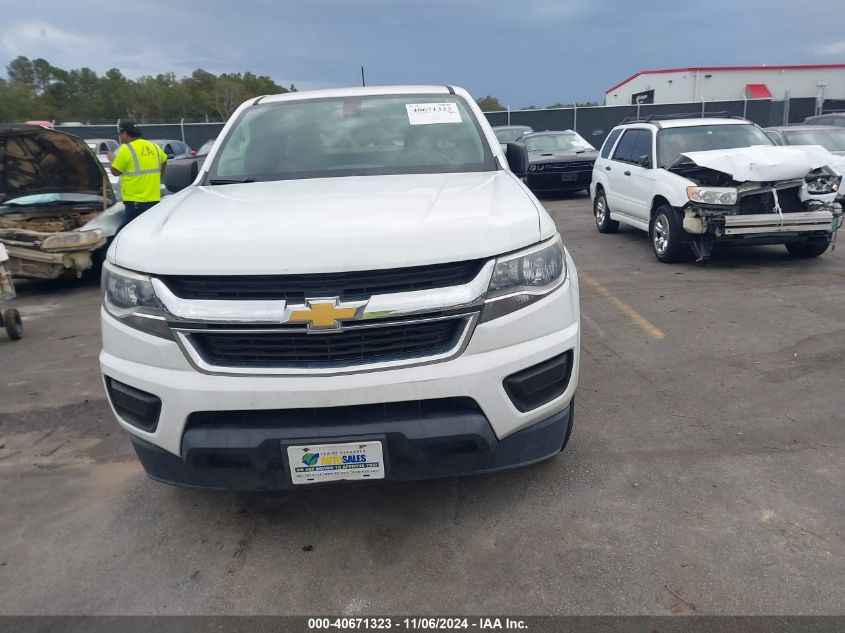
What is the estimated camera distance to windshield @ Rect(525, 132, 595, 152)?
49.7ft

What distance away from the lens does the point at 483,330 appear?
2545 mm

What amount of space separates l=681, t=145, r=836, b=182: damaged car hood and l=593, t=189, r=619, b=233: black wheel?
2.78 meters

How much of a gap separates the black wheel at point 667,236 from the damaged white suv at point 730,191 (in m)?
0.01

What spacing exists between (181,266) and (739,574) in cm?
243

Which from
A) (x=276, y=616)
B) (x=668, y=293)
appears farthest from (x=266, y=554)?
(x=668, y=293)

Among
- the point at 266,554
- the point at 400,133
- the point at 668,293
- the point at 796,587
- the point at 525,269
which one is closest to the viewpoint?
the point at 796,587

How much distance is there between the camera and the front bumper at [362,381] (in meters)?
2.48

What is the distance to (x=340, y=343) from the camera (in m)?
2.52

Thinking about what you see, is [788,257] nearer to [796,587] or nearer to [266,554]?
[796,587]

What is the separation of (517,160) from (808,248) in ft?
17.6

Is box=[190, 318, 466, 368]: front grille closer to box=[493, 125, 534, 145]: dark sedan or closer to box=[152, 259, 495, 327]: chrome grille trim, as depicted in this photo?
box=[152, 259, 495, 327]: chrome grille trim

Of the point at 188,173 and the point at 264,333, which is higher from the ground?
the point at 188,173

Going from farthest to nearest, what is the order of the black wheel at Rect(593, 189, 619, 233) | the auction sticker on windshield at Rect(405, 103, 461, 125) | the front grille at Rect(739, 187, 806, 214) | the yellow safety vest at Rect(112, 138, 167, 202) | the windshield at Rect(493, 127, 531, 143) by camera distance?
the windshield at Rect(493, 127, 531, 143) < the black wheel at Rect(593, 189, 619, 233) < the yellow safety vest at Rect(112, 138, 167, 202) < the front grille at Rect(739, 187, 806, 214) < the auction sticker on windshield at Rect(405, 103, 461, 125)

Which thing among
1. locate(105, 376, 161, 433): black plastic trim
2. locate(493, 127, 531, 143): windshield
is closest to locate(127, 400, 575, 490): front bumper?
locate(105, 376, 161, 433): black plastic trim
